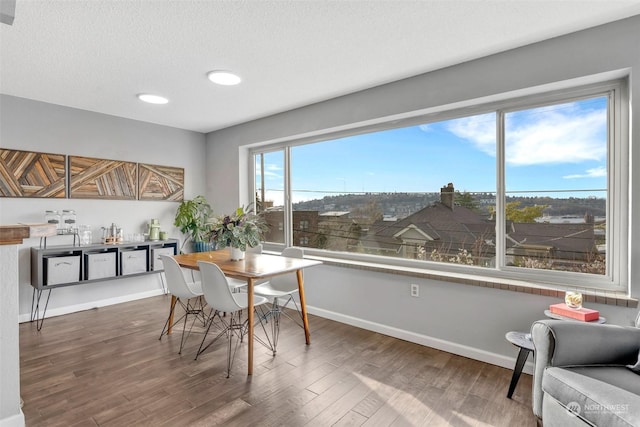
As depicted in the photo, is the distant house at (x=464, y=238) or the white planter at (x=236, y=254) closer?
the distant house at (x=464, y=238)

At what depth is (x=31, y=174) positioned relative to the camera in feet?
12.3

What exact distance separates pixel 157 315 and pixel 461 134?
152 inches

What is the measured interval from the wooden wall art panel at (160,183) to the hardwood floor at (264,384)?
208cm

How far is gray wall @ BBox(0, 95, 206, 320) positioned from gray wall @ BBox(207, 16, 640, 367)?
1830 mm

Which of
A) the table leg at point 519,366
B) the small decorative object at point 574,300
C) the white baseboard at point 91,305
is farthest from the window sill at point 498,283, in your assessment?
the white baseboard at point 91,305

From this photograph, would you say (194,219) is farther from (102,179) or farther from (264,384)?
(264,384)

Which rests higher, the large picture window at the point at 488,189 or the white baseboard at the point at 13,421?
the large picture window at the point at 488,189

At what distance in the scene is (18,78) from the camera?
122 inches

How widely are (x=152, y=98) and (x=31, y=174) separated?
1636mm

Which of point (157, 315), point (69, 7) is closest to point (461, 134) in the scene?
→ point (69, 7)

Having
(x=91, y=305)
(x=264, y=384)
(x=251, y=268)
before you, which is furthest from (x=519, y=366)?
(x=91, y=305)

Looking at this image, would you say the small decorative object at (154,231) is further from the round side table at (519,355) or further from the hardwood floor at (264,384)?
the round side table at (519,355)

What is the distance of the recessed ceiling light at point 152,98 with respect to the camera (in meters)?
3.56

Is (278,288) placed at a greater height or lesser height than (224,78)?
lesser
